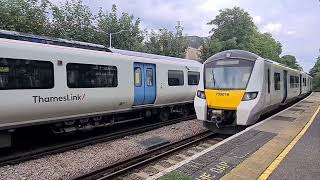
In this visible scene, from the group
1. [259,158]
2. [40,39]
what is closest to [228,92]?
[259,158]

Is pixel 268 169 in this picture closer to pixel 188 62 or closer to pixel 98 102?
pixel 98 102

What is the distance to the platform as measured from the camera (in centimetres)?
691

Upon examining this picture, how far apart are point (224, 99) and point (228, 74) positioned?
0.92 meters

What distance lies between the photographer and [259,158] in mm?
8133

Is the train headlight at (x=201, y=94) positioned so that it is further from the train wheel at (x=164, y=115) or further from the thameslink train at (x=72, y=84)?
the train wheel at (x=164, y=115)

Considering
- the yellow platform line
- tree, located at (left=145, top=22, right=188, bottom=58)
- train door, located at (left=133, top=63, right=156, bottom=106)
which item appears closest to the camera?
the yellow platform line

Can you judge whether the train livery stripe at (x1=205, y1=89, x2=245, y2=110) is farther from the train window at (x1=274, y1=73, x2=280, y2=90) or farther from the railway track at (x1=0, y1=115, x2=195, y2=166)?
the train window at (x1=274, y1=73, x2=280, y2=90)

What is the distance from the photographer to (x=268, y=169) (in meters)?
7.21

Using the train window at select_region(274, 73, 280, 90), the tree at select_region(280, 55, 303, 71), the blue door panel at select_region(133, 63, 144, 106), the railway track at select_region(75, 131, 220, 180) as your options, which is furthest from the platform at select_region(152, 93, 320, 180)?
the tree at select_region(280, 55, 303, 71)

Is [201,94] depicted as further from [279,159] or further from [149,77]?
[279,159]

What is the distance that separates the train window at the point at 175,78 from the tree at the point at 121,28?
15.7 m

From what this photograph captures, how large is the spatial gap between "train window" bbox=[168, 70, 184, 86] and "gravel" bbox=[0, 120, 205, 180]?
15.0 feet

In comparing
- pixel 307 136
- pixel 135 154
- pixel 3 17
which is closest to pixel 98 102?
pixel 135 154

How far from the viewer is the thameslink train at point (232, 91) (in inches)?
499
